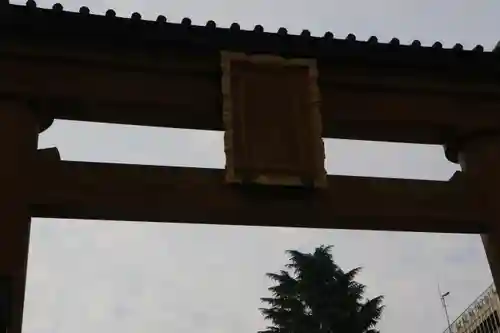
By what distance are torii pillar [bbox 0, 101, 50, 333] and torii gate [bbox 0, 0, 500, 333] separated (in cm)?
1

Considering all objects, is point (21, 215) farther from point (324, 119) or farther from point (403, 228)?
point (403, 228)

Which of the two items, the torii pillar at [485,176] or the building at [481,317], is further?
the building at [481,317]

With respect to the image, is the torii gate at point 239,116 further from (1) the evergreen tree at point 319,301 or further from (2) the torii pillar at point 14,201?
(1) the evergreen tree at point 319,301

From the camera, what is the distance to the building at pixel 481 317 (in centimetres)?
1563

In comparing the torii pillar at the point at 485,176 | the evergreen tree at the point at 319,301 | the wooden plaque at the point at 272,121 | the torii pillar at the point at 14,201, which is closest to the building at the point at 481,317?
the evergreen tree at the point at 319,301

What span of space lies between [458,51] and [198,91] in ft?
9.26

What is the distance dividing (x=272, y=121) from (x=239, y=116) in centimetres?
32

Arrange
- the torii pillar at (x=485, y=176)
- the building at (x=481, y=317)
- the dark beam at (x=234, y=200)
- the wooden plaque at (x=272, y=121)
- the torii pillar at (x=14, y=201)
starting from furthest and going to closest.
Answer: the building at (x=481, y=317)
the torii pillar at (x=485, y=176)
the wooden plaque at (x=272, y=121)
the dark beam at (x=234, y=200)
the torii pillar at (x=14, y=201)

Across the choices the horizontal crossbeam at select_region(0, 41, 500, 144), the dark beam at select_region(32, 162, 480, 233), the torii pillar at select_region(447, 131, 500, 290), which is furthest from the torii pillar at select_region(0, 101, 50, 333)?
the torii pillar at select_region(447, 131, 500, 290)

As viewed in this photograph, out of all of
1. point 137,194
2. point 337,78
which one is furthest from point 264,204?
point 337,78

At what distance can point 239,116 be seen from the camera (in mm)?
6336

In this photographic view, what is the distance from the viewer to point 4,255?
17.4ft

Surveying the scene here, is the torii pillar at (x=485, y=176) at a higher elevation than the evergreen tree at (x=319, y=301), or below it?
below

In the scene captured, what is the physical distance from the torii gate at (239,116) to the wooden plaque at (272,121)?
1 centimetres
